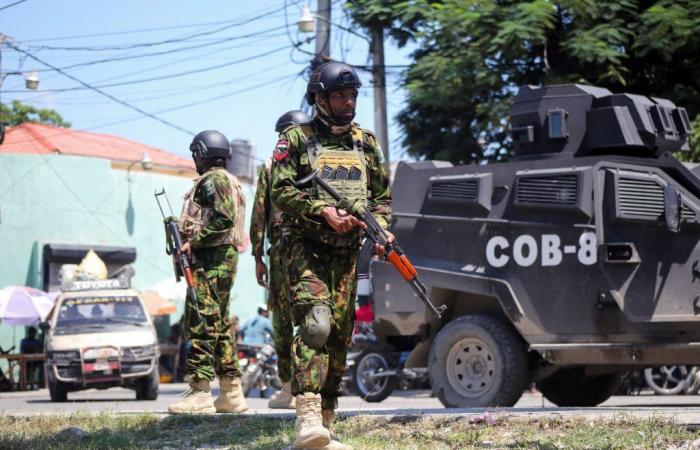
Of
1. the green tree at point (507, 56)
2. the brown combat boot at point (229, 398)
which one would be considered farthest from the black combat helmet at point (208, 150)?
the green tree at point (507, 56)

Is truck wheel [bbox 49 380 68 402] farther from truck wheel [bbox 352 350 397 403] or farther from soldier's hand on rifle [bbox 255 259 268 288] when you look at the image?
soldier's hand on rifle [bbox 255 259 268 288]

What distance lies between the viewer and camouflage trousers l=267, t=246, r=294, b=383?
8.62m

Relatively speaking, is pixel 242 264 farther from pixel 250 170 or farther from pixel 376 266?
pixel 376 266

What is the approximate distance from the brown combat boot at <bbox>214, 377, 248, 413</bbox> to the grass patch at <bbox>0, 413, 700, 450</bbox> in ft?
2.87

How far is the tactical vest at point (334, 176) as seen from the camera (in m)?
6.50

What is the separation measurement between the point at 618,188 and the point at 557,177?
21.3 inches

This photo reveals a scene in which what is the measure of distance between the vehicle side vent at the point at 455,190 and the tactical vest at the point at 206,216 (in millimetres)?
2182

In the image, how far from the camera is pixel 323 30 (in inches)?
864

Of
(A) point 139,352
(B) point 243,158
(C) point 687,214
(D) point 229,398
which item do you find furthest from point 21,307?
(C) point 687,214

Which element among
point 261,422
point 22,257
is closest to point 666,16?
point 261,422

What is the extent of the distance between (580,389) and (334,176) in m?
5.55

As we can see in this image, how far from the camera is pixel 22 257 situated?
29953mm

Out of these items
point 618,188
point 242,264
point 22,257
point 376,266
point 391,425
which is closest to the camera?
point 391,425

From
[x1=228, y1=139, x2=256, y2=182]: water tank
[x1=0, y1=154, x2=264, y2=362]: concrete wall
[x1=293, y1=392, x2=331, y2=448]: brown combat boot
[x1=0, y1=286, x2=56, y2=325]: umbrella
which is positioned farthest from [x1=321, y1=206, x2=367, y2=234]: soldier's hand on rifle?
[x1=228, y1=139, x2=256, y2=182]: water tank
